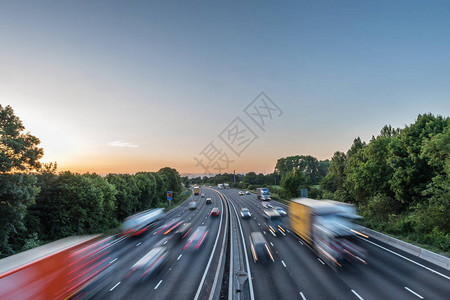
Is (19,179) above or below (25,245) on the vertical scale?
above

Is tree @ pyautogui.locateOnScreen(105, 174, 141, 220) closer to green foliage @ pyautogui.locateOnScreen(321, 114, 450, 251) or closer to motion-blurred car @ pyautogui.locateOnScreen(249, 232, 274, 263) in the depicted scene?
motion-blurred car @ pyautogui.locateOnScreen(249, 232, 274, 263)

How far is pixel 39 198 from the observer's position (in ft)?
94.3

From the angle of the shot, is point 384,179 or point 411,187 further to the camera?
point 384,179

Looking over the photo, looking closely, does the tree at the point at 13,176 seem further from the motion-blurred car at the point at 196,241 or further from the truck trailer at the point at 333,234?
the truck trailer at the point at 333,234

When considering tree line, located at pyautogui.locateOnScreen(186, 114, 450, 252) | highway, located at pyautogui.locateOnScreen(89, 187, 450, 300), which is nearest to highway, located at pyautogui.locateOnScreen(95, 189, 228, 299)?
highway, located at pyautogui.locateOnScreen(89, 187, 450, 300)

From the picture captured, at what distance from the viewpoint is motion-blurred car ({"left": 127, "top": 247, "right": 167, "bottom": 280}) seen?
17047 mm

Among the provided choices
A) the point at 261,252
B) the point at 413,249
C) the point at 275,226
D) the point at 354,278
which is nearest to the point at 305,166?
the point at 275,226

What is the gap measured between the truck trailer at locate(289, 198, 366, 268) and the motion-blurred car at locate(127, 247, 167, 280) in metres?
14.5

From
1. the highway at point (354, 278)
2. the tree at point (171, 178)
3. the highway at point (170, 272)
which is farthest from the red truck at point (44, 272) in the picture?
the tree at point (171, 178)

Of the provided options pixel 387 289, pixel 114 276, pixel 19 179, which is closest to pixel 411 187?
pixel 387 289

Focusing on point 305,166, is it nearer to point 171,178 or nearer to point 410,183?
point 171,178

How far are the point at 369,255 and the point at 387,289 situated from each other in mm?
6571

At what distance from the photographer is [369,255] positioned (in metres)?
19.4

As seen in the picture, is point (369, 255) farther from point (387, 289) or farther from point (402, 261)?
point (387, 289)
